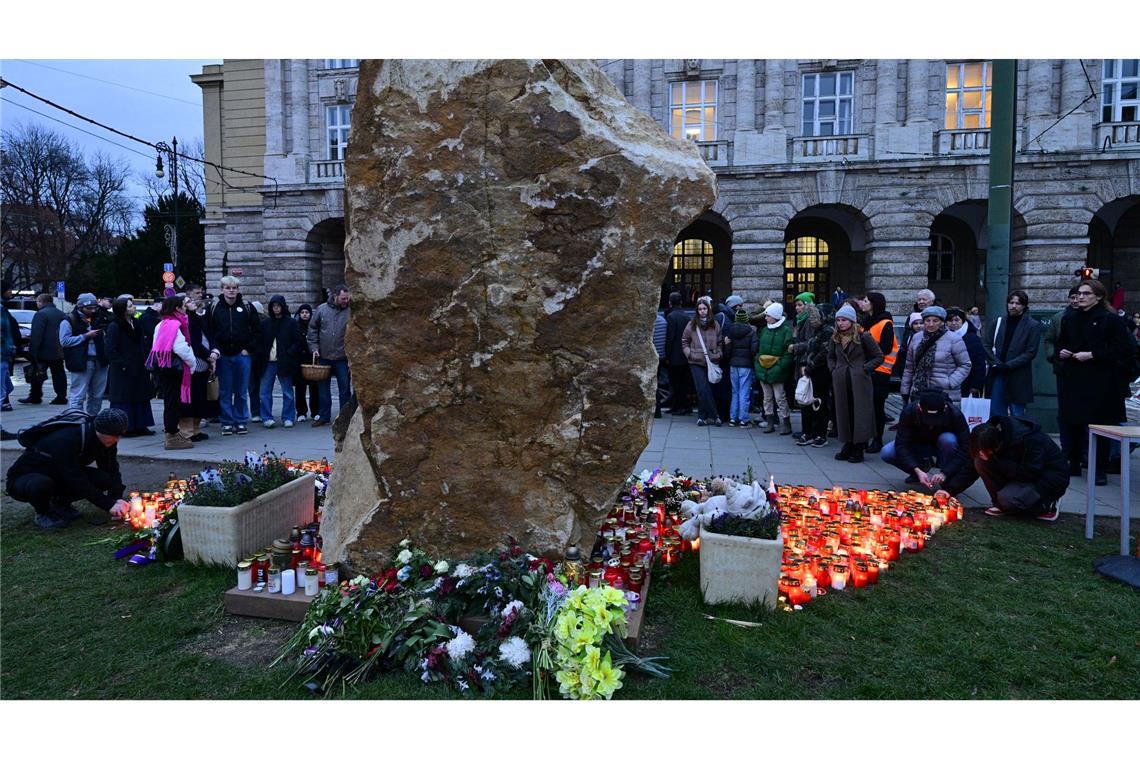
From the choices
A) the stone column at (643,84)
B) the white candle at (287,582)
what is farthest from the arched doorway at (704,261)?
the white candle at (287,582)

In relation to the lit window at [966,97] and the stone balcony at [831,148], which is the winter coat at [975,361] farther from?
the lit window at [966,97]

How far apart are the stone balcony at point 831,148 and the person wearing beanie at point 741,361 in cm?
1184

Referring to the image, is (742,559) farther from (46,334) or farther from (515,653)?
(46,334)

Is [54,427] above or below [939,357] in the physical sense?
below

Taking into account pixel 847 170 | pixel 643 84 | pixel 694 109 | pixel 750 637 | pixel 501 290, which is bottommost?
pixel 750 637

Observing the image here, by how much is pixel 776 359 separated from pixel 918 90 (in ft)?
47.1

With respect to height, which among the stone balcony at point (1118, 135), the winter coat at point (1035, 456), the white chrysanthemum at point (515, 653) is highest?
the stone balcony at point (1118, 135)

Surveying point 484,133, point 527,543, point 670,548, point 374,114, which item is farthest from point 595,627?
point 374,114

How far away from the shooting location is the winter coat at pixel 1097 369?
686cm

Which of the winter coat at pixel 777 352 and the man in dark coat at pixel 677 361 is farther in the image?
the man in dark coat at pixel 677 361

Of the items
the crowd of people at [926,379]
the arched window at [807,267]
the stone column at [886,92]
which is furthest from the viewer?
the arched window at [807,267]

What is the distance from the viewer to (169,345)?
333 inches

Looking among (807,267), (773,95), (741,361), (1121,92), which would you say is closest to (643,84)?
(773,95)

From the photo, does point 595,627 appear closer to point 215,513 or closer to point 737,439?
point 215,513
